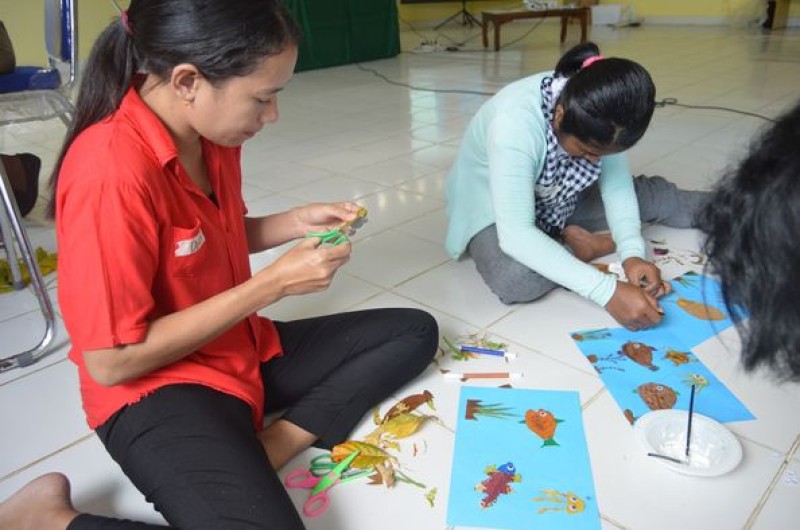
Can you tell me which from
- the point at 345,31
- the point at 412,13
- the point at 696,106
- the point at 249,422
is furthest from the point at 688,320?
the point at 412,13

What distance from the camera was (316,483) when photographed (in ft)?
3.49

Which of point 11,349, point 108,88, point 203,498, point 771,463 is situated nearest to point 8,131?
point 11,349

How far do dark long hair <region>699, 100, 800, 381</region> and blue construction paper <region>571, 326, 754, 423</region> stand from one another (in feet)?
1.96

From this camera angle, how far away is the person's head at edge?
1.26 metres

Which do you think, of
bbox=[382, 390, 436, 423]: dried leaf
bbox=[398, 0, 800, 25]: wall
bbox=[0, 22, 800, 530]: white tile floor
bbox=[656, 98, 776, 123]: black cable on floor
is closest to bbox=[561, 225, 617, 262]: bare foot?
bbox=[0, 22, 800, 530]: white tile floor

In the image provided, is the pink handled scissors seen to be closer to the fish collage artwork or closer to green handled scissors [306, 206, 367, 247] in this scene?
green handled scissors [306, 206, 367, 247]

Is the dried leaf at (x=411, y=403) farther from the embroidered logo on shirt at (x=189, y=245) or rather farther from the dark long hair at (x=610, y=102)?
the dark long hair at (x=610, y=102)

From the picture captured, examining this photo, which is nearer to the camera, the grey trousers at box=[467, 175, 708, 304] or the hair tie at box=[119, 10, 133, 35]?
the hair tie at box=[119, 10, 133, 35]

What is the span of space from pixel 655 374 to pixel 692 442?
226mm

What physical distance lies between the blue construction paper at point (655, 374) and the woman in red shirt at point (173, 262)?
26.4 inches

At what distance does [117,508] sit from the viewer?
103 cm

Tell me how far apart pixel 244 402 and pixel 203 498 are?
0.22 meters

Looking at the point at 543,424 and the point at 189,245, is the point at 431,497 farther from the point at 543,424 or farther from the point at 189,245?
the point at 189,245

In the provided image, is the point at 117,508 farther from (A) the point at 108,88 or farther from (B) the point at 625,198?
(B) the point at 625,198
